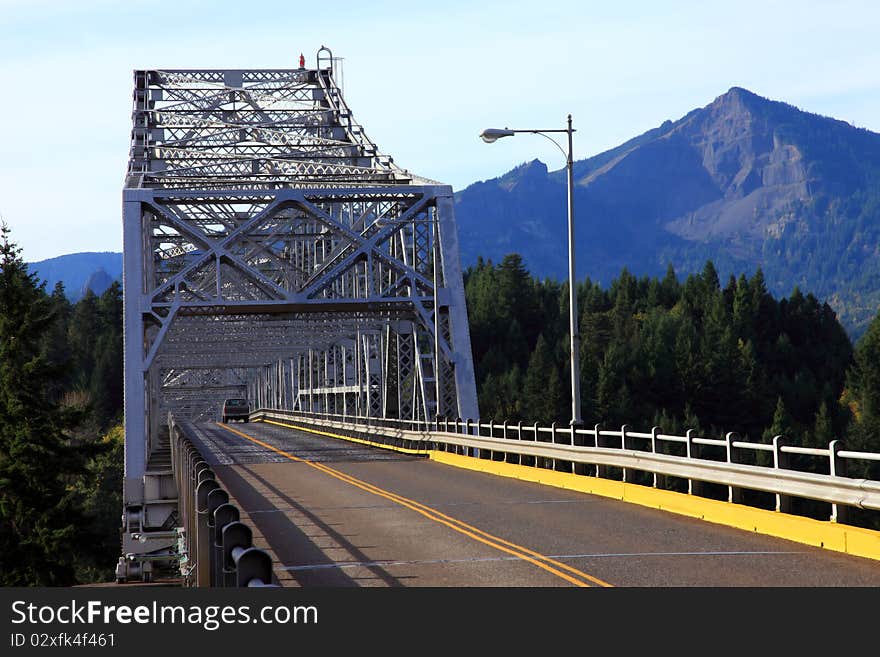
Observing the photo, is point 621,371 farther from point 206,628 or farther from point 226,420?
point 206,628

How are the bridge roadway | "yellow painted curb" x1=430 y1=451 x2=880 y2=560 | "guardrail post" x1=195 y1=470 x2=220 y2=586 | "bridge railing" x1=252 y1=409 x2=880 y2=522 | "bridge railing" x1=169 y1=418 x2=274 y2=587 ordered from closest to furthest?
"bridge railing" x1=169 y1=418 x2=274 y2=587 < "guardrail post" x1=195 y1=470 x2=220 y2=586 < the bridge roadway < "yellow painted curb" x1=430 y1=451 x2=880 y2=560 < "bridge railing" x1=252 y1=409 x2=880 y2=522

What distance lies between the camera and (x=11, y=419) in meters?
59.4

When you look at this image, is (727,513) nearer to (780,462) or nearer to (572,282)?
(780,462)

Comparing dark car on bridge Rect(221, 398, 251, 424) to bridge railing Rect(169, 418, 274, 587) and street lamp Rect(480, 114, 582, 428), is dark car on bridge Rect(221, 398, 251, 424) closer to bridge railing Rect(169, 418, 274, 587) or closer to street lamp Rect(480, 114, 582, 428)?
street lamp Rect(480, 114, 582, 428)

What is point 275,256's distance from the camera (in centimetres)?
5059

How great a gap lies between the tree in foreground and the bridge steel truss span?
4.67m

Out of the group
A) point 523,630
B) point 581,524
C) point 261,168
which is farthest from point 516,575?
point 261,168

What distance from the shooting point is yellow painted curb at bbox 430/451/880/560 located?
15242 millimetres

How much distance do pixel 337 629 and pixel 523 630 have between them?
142 cm

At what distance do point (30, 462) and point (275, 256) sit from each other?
15.4 m

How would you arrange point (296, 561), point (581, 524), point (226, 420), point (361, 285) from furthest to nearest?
point (226, 420) < point (361, 285) < point (581, 524) < point (296, 561)

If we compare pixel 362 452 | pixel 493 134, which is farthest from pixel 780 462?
pixel 362 452

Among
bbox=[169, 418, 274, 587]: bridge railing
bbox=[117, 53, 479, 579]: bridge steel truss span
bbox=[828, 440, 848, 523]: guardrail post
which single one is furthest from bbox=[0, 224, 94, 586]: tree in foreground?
bbox=[828, 440, 848, 523]: guardrail post

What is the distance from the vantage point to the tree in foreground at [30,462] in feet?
175
